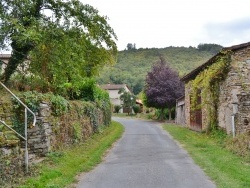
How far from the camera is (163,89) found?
4091 cm

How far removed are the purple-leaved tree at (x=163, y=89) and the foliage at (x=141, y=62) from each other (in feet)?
137

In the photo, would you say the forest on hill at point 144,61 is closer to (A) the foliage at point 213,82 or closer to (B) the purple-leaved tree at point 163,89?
(B) the purple-leaved tree at point 163,89

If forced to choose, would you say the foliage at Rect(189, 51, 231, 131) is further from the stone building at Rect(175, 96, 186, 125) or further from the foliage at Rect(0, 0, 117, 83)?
the stone building at Rect(175, 96, 186, 125)

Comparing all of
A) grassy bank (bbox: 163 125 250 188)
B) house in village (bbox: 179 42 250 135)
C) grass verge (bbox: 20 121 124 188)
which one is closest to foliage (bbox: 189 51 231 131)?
house in village (bbox: 179 42 250 135)

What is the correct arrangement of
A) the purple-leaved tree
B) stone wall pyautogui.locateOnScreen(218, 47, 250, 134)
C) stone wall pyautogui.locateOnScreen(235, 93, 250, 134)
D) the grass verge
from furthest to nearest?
the purple-leaved tree < stone wall pyautogui.locateOnScreen(218, 47, 250, 134) < stone wall pyautogui.locateOnScreen(235, 93, 250, 134) < the grass verge

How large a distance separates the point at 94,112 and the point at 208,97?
23.2 feet

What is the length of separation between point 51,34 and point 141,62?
3257 inches

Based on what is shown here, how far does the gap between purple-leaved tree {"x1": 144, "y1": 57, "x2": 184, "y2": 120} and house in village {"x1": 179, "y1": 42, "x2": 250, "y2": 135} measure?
1881 cm

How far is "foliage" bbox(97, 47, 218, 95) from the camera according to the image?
89312 millimetres

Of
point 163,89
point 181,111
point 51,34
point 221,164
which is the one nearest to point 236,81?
point 221,164

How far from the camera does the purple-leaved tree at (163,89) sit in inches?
1603

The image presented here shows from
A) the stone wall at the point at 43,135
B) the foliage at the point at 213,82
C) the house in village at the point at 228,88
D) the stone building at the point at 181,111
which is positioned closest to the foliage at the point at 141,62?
the stone building at the point at 181,111

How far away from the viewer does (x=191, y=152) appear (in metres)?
13.9

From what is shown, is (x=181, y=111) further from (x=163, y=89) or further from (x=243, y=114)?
(x=243, y=114)
